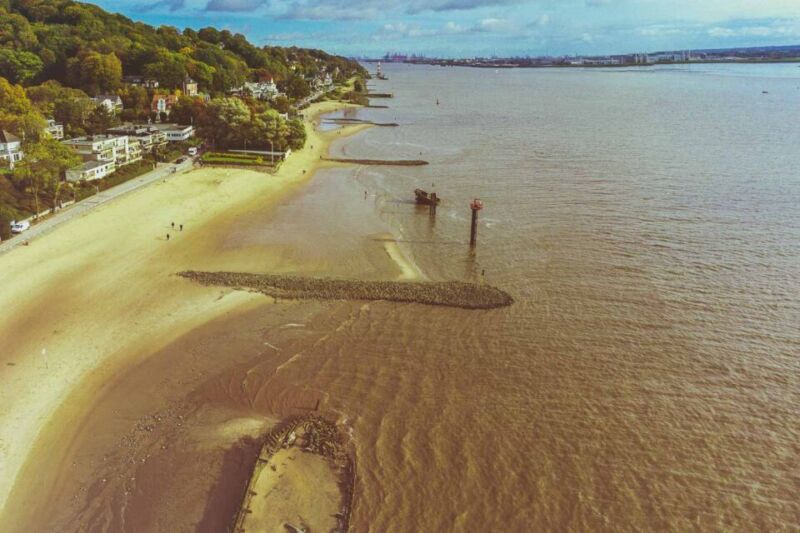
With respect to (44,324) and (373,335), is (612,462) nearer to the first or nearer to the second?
(373,335)

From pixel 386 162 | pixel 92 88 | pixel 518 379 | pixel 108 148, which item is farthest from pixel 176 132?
pixel 518 379

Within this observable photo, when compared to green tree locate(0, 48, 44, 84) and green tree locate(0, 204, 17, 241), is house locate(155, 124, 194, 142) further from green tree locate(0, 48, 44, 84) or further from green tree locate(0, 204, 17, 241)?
green tree locate(0, 204, 17, 241)

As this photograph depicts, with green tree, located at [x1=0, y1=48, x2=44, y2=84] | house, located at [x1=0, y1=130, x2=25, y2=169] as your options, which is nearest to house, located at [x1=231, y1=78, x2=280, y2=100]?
green tree, located at [x1=0, y1=48, x2=44, y2=84]

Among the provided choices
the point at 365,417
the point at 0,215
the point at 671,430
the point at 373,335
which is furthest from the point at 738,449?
the point at 0,215

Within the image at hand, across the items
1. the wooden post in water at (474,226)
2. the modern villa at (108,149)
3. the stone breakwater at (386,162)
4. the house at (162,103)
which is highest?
the house at (162,103)

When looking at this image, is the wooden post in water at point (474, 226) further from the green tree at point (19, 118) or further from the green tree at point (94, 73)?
the green tree at point (94, 73)

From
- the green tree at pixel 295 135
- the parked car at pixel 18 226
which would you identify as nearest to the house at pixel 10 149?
the parked car at pixel 18 226
